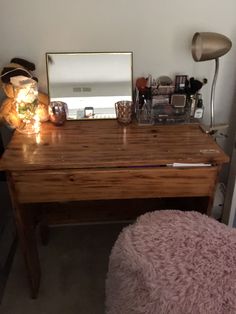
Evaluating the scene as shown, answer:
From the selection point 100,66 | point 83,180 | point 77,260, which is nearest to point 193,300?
point 83,180

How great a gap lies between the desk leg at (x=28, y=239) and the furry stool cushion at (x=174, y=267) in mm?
393

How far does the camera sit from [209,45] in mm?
1277

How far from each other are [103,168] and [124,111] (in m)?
0.38

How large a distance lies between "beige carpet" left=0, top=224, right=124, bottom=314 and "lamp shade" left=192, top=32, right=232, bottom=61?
1.10 meters

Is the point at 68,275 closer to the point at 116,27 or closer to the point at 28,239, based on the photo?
the point at 28,239

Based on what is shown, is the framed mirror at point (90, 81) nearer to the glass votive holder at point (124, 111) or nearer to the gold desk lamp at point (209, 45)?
the glass votive holder at point (124, 111)

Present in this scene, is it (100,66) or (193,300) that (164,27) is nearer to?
(100,66)

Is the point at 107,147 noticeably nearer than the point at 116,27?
Yes

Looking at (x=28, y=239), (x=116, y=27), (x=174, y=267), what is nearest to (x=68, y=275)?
(x=28, y=239)

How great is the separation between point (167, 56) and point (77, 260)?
3.77ft

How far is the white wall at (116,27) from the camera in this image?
1381 mm

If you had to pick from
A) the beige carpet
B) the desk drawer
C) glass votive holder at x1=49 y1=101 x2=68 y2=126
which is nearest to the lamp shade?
the desk drawer

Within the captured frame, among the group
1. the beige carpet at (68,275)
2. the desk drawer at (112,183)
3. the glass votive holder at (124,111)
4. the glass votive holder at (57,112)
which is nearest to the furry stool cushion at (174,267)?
the desk drawer at (112,183)

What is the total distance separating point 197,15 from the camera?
1419mm
